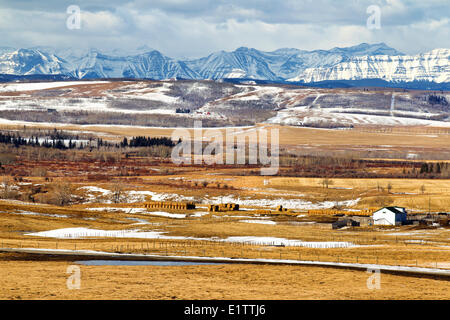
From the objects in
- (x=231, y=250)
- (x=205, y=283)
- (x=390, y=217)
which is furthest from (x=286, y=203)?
(x=205, y=283)

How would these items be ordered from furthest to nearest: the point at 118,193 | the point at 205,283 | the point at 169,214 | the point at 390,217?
A: the point at 118,193 → the point at 169,214 → the point at 390,217 → the point at 205,283

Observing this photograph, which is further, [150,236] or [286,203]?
[286,203]

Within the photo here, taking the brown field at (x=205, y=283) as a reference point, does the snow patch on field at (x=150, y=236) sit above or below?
below

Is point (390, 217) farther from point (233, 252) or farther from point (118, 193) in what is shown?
point (118, 193)

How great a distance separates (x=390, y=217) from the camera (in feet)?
388

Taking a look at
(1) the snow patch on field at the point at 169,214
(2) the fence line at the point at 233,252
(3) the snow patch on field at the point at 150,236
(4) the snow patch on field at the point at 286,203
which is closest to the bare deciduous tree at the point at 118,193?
(4) the snow patch on field at the point at 286,203

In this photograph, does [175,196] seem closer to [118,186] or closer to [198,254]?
[118,186]

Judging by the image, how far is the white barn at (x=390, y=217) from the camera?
385 ft

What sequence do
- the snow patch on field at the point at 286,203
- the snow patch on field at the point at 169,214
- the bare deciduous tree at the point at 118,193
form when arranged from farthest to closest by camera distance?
1. the bare deciduous tree at the point at 118,193
2. the snow patch on field at the point at 286,203
3. the snow patch on field at the point at 169,214

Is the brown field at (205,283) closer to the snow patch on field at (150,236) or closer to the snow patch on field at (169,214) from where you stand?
the snow patch on field at (150,236)

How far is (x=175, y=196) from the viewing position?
160m

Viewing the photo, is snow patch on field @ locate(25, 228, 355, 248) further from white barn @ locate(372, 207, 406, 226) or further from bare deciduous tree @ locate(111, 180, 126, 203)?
bare deciduous tree @ locate(111, 180, 126, 203)

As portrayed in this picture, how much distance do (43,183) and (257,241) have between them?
100229 mm
